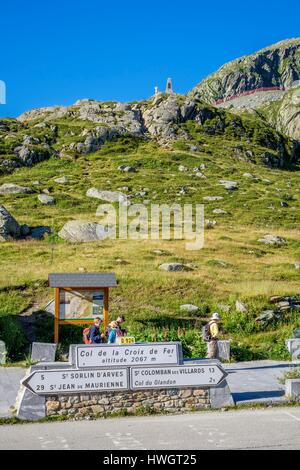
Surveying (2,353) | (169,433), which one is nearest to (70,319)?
(2,353)

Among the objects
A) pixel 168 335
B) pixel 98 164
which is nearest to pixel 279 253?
pixel 168 335

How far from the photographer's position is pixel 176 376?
14.5 metres

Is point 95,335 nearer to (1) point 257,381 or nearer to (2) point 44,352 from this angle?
(2) point 44,352

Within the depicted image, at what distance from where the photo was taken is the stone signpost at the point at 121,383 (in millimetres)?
13797

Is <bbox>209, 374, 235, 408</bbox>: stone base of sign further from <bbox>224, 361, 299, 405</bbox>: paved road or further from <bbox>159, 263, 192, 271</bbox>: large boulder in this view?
<bbox>159, 263, 192, 271</bbox>: large boulder

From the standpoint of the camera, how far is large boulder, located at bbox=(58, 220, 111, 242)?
46.5 metres

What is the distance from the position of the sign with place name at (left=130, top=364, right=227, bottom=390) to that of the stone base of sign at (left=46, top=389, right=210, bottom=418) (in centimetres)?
23

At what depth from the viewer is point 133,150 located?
3780 inches

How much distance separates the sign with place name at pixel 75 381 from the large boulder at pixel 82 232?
32263 mm

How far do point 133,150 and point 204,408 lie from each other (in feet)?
274

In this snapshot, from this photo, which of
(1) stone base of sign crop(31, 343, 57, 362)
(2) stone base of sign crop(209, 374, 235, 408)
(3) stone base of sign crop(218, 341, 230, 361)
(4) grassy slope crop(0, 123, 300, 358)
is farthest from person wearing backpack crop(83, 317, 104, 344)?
(2) stone base of sign crop(209, 374, 235, 408)

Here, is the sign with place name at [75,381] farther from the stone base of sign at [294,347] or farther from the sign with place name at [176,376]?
the stone base of sign at [294,347]

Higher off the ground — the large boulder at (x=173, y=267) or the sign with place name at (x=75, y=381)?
the large boulder at (x=173, y=267)

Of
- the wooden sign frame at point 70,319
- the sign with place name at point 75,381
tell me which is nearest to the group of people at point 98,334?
the wooden sign frame at point 70,319
